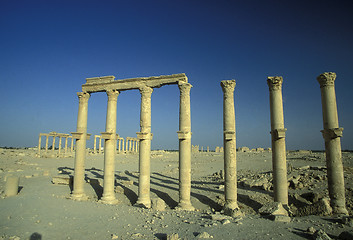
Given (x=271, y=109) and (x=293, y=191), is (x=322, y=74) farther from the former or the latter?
(x=293, y=191)

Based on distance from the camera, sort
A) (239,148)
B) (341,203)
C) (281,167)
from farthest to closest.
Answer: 1. (239,148)
2. (281,167)
3. (341,203)

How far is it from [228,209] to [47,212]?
827 centimetres

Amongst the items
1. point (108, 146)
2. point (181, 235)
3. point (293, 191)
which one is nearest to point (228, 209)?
point (181, 235)

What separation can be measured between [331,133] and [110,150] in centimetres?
1247

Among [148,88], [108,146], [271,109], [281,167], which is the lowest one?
[281,167]

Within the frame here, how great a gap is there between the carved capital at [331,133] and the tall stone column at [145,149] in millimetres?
9569

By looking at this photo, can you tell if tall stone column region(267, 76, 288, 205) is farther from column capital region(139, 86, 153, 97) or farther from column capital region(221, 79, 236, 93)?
column capital region(139, 86, 153, 97)

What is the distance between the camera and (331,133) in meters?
11.7

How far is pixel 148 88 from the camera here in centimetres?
1409

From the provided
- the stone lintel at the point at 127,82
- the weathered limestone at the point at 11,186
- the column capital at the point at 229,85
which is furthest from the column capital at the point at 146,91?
the weathered limestone at the point at 11,186

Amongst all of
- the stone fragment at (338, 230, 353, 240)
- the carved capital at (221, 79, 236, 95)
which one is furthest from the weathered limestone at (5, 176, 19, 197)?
the stone fragment at (338, 230, 353, 240)

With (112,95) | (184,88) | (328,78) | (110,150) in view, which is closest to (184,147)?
(184,88)

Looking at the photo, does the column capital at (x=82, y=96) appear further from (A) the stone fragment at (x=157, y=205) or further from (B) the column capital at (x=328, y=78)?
(B) the column capital at (x=328, y=78)

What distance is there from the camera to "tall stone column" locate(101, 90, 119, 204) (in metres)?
14.3
